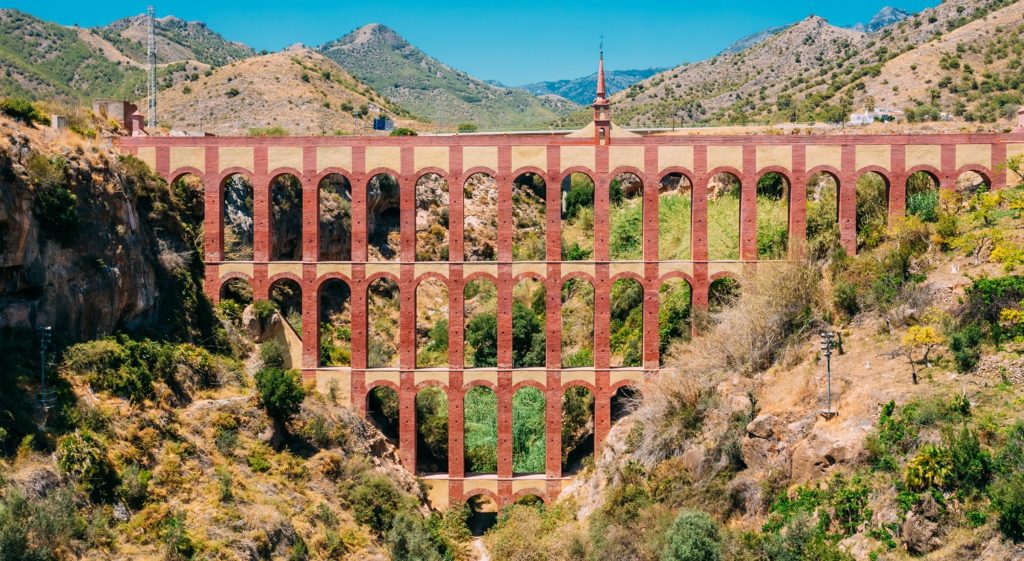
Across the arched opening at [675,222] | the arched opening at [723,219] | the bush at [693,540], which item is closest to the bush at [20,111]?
the bush at [693,540]

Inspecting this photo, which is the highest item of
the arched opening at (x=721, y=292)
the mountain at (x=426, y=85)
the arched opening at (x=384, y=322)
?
the mountain at (x=426, y=85)

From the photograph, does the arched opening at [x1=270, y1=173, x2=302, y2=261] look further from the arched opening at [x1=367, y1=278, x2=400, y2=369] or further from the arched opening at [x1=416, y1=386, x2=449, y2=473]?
the arched opening at [x1=416, y1=386, x2=449, y2=473]

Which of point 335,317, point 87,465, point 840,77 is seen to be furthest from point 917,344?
point 840,77

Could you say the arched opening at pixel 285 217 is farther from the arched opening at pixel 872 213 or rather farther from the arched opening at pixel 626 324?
the arched opening at pixel 872 213

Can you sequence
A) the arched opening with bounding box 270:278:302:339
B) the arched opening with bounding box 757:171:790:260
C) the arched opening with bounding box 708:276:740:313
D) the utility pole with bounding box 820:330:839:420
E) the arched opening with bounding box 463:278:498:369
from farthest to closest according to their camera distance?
1. the arched opening with bounding box 463:278:498:369
2. the arched opening with bounding box 270:278:302:339
3. the arched opening with bounding box 757:171:790:260
4. the arched opening with bounding box 708:276:740:313
5. the utility pole with bounding box 820:330:839:420

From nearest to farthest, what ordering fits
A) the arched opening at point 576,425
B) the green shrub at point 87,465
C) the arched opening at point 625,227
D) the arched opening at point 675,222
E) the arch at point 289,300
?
the green shrub at point 87,465, the arched opening at point 576,425, the arch at point 289,300, the arched opening at point 675,222, the arched opening at point 625,227

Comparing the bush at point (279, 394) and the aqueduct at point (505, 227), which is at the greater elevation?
the aqueduct at point (505, 227)

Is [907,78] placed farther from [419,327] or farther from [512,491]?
[512,491]

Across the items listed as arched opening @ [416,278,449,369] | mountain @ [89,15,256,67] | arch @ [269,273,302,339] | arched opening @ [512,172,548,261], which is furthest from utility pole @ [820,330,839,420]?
mountain @ [89,15,256,67]

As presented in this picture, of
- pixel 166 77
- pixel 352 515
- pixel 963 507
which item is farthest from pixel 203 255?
pixel 166 77
